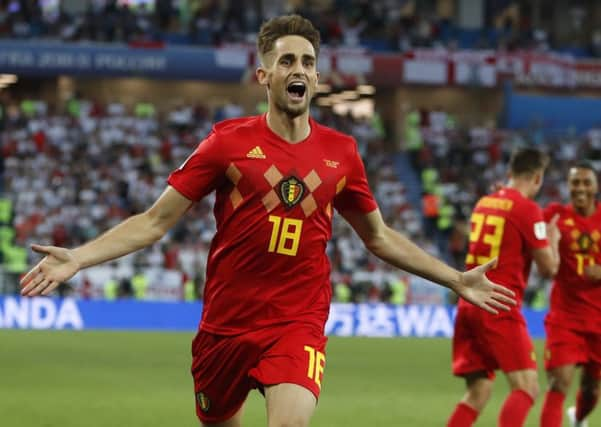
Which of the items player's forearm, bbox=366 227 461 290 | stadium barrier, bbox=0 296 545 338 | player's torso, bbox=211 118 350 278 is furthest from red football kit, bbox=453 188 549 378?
stadium barrier, bbox=0 296 545 338

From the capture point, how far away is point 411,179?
104ft

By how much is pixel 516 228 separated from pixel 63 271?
13.4 feet

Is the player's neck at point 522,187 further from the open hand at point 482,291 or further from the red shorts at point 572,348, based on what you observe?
the open hand at point 482,291

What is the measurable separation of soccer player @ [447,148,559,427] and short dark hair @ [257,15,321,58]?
3.18m

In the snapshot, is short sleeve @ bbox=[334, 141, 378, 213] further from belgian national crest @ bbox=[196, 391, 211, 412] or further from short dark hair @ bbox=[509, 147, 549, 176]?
short dark hair @ bbox=[509, 147, 549, 176]

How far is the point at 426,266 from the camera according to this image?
19.1 ft

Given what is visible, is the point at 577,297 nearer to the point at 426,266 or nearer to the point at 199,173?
the point at 426,266

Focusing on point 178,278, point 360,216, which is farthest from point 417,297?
point 360,216

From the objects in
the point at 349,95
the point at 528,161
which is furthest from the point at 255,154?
the point at 349,95

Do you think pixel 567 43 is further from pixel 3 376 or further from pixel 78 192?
pixel 3 376

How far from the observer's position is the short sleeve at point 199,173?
553 cm

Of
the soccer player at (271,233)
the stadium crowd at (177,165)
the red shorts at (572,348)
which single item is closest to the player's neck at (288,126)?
the soccer player at (271,233)

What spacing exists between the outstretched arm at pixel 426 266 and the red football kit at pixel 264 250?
0.28m

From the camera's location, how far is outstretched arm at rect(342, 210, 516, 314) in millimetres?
5723
